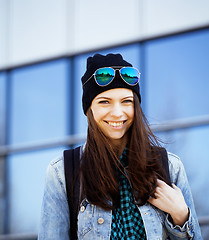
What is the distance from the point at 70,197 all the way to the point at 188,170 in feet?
12.0

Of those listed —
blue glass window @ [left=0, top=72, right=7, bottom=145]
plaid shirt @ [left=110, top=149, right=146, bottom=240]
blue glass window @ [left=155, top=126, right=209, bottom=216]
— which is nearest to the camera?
plaid shirt @ [left=110, top=149, right=146, bottom=240]

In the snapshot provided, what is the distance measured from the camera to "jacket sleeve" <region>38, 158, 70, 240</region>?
257 centimetres

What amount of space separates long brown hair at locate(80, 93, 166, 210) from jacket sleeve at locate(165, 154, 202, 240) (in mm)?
88

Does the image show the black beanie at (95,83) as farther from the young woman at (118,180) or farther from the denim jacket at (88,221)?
the denim jacket at (88,221)

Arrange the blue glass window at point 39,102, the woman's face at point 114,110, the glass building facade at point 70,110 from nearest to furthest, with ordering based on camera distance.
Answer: the woman's face at point 114,110
the glass building facade at point 70,110
the blue glass window at point 39,102

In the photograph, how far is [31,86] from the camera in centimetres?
766

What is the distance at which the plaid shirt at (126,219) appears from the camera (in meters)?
2.54

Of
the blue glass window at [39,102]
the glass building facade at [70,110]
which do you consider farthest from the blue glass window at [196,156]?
the blue glass window at [39,102]

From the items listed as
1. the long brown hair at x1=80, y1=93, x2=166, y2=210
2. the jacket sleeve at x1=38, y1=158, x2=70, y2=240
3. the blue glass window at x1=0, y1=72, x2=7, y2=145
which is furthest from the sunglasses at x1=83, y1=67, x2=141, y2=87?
the blue glass window at x1=0, y1=72, x2=7, y2=145

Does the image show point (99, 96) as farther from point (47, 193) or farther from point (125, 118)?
point (47, 193)

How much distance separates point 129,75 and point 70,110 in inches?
179

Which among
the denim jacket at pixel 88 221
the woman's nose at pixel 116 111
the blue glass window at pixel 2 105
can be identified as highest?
the blue glass window at pixel 2 105

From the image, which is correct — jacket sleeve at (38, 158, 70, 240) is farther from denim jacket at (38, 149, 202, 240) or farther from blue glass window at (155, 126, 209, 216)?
blue glass window at (155, 126, 209, 216)

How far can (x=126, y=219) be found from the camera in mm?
2578
